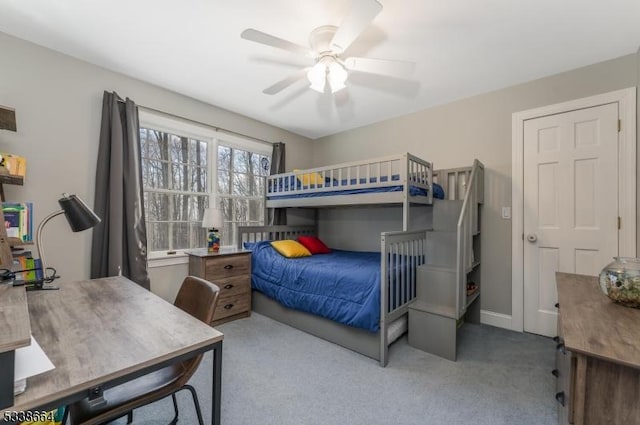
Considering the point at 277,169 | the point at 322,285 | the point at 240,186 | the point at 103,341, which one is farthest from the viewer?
the point at 277,169

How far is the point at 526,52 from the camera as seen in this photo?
2254 mm

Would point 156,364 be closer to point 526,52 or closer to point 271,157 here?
point 526,52

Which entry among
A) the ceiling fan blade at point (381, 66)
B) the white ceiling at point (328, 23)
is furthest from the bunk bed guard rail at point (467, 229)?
the ceiling fan blade at point (381, 66)

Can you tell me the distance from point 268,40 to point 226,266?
2.10 meters

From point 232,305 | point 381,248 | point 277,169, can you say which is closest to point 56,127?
point 232,305

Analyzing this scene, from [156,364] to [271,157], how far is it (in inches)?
136

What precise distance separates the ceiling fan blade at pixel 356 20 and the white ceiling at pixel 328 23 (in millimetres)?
212

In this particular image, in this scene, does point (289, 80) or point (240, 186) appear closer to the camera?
point (289, 80)

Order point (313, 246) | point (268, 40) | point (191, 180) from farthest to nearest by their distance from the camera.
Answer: point (313, 246) < point (191, 180) < point (268, 40)

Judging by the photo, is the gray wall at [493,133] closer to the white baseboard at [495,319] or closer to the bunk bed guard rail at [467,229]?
the white baseboard at [495,319]

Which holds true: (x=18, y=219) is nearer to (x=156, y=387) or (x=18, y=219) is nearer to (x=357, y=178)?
(x=156, y=387)

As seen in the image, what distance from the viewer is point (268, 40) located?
5.63 feet

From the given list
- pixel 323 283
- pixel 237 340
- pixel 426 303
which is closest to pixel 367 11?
pixel 323 283

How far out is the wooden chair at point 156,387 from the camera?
960mm
